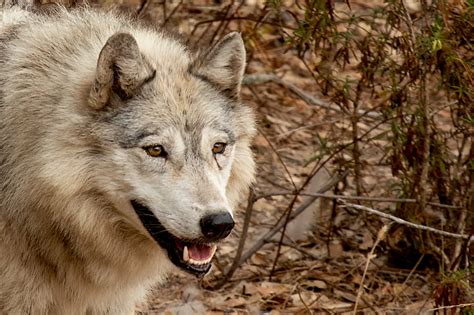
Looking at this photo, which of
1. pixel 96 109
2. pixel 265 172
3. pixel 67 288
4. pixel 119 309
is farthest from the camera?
pixel 265 172

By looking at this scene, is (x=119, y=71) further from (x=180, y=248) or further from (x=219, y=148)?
(x=180, y=248)

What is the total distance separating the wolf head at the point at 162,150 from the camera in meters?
4.78

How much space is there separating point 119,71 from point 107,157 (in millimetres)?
460

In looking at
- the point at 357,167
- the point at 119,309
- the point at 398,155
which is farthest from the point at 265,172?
the point at 119,309

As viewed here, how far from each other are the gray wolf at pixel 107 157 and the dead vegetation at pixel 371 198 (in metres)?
1.06

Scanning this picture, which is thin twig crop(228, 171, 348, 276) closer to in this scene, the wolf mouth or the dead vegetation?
the dead vegetation

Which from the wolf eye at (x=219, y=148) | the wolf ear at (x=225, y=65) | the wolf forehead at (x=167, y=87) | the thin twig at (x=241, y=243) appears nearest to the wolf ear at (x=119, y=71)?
the wolf forehead at (x=167, y=87)

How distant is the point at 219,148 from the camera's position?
514 centimetres

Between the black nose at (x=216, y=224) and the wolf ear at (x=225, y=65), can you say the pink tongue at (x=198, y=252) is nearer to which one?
the black nose at (x=216, y=224)

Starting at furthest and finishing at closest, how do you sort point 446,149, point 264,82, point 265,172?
point 264,82
point 265,172
point 446,149

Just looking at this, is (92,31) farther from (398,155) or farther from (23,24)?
(398,155)

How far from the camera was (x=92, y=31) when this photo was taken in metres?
5.39

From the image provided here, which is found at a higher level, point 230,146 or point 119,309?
point 230,146

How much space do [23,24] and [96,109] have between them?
925 millimetres
